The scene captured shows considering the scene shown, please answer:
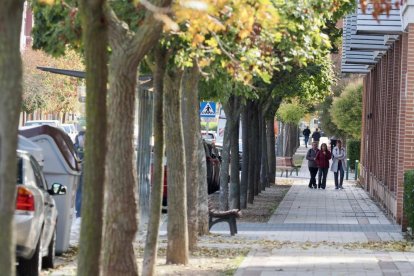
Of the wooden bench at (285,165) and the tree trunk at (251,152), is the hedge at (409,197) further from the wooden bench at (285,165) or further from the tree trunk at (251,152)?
the wooden bench at (285,165)

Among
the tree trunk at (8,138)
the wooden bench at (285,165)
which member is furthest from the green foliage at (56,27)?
the wooden bench at (285,165)

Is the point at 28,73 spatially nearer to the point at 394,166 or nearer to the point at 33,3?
the point at 394,166

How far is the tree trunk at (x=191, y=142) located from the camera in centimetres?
1859

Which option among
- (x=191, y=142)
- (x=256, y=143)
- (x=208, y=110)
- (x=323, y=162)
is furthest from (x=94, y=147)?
(x=323, y=162)

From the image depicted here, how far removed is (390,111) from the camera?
30359 mm

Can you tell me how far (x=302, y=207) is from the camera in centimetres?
3297

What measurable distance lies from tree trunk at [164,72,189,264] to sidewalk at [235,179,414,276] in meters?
0.85

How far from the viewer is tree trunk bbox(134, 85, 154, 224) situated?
923 inches

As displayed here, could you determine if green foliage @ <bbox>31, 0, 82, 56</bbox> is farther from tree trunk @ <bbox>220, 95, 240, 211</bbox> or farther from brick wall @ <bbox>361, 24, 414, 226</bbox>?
tree trunk @ <bbox>220, 95, 240, 211</bbox>

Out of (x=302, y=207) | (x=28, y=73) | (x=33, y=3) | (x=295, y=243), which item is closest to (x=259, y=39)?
(x=33, y=3)

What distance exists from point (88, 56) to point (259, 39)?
4427 millimetres

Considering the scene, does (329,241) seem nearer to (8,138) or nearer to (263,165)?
(8,138)

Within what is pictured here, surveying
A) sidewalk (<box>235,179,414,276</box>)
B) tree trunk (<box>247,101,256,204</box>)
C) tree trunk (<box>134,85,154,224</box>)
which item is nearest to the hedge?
sidewalk (<box>235,179,414,276</box>)

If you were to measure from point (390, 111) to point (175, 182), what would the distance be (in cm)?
1517
